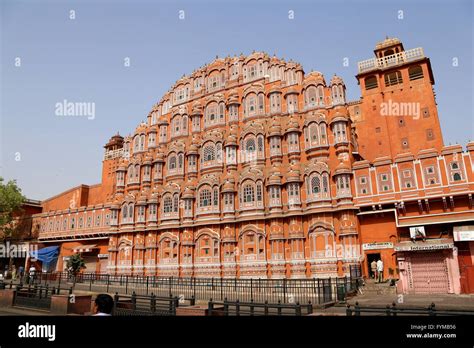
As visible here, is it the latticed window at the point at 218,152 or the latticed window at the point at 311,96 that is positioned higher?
the latticed window at the point at 311,96

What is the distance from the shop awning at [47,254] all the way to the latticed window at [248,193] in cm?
3179

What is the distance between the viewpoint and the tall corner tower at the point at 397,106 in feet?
113

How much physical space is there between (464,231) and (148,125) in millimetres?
36558

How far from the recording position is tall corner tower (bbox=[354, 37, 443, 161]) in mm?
34531

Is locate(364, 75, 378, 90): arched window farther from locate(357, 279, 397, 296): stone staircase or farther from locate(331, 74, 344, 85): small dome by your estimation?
locate(357, 279, 397, 296): stone staircase

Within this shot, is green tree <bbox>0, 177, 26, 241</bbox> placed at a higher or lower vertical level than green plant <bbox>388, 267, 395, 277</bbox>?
higher

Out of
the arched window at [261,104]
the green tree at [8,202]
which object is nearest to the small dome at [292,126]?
the arched window at [261,104]

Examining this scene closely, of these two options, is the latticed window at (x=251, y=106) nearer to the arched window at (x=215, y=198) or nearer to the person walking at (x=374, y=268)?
the arched window at (x=215, y=198)

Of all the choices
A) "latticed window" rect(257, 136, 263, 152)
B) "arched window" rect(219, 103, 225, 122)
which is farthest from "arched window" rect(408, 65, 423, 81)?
"arched window" rect(219, 103, 225, 122)

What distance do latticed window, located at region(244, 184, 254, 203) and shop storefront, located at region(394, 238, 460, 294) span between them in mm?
13761

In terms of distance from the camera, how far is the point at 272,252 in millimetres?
31094

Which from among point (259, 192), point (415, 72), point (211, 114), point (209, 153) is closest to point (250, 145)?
point (209, 153)

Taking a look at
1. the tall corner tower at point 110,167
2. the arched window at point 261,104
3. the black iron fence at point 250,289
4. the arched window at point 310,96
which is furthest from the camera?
the tall corner tower at point 110,167
